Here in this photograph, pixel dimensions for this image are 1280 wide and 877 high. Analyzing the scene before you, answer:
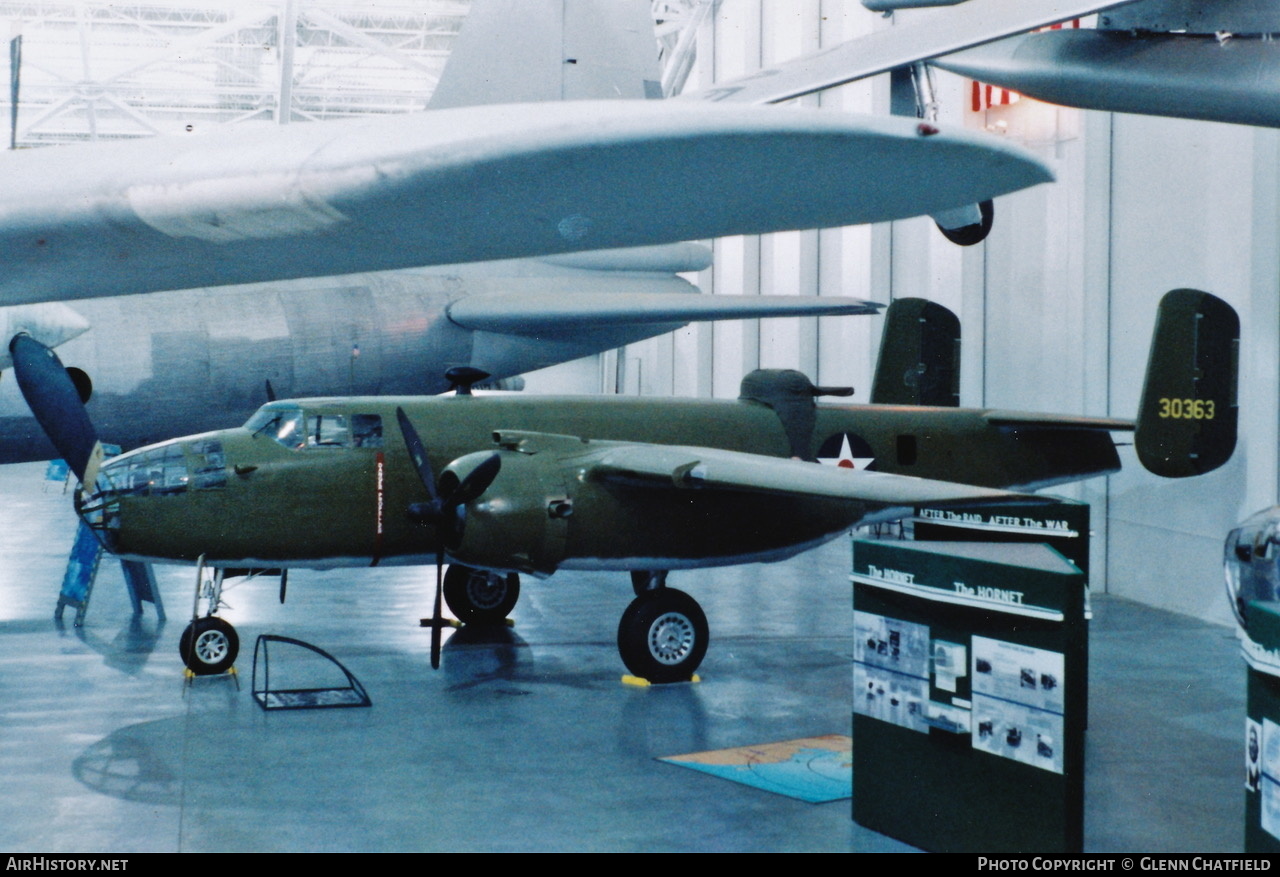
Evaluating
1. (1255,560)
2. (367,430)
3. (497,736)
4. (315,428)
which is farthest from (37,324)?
(1255,560)

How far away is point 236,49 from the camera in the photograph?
4484 cm

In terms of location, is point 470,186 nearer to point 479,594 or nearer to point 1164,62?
point 1164,62

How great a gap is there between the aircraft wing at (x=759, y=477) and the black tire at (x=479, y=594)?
360cm

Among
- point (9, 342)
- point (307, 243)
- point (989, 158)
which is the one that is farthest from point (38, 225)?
point (9, 342)

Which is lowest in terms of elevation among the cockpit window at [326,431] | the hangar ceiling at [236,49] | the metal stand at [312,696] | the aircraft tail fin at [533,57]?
the metal stand at [312,696]

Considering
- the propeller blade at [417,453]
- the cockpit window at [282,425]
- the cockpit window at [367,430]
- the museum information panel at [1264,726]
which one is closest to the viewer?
the museum information panel at [1264,726]

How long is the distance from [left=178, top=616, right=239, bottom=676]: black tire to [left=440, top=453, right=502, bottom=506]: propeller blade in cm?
308

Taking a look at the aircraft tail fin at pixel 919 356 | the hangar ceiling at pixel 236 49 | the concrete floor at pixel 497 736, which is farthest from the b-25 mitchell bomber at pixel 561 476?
the hangar ceiling at pixel 236 49

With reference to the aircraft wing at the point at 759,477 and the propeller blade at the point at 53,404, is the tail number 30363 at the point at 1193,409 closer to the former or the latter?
the aircraft wing at the point at 759,477

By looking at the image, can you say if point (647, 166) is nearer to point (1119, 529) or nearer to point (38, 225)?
point (38, 225)

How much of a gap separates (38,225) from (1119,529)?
17.9 m

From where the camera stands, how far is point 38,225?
2510 millimetres

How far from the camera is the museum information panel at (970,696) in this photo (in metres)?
6.38

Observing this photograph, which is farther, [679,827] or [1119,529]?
[1119,529]
